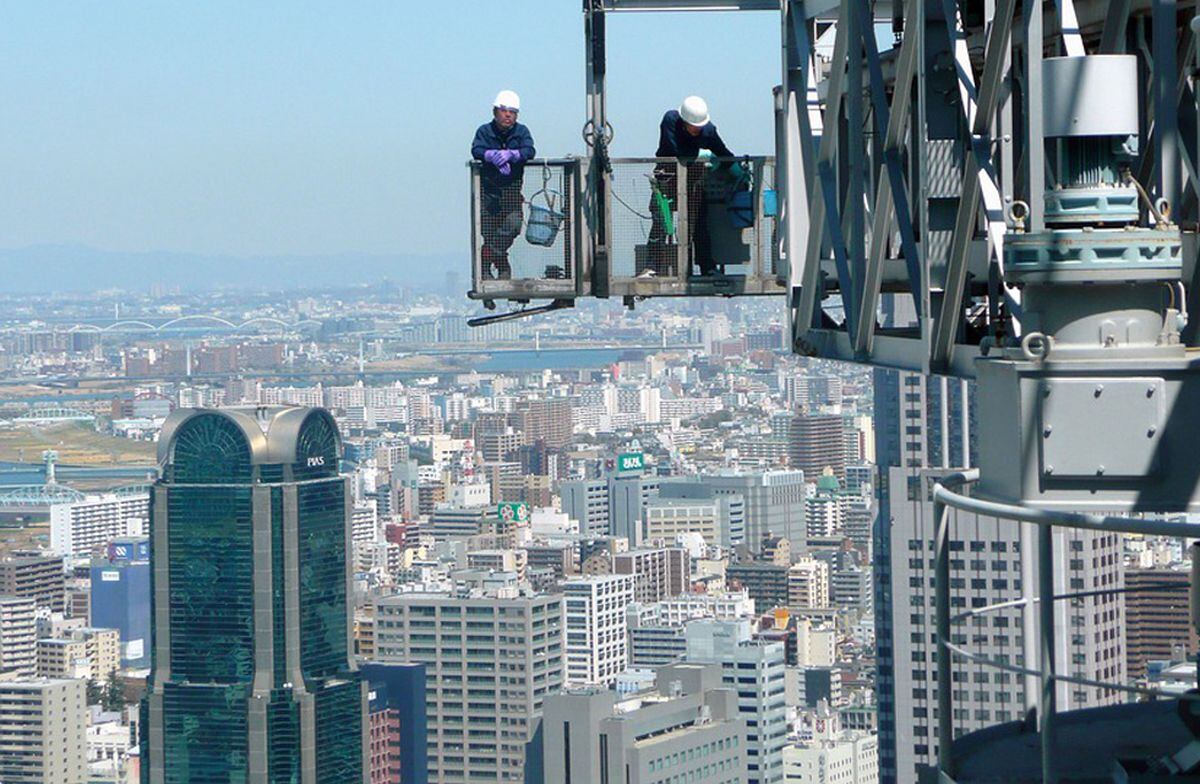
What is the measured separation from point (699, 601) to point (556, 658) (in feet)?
26.6

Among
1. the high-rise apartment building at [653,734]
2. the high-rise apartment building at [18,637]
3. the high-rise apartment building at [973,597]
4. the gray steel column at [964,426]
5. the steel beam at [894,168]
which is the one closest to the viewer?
the steel beam at [894,168]

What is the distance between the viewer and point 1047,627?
2.42 meters

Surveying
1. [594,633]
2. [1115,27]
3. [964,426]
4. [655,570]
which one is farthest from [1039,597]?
[655,570]

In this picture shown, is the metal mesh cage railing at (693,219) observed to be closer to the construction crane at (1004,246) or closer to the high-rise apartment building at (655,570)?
the construction crane at (1004,246)

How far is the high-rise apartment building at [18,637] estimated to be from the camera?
5269 cm

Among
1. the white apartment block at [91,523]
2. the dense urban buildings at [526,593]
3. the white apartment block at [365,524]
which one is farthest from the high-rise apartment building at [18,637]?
the white apartment block at [91,523]

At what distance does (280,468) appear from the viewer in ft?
137

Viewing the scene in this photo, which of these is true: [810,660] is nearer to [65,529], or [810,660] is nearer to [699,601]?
[699,601]

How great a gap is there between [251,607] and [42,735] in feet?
23.0

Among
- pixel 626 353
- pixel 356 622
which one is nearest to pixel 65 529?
pixel 356 622

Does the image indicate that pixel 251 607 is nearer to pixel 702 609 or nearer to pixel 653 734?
pixel 653 734

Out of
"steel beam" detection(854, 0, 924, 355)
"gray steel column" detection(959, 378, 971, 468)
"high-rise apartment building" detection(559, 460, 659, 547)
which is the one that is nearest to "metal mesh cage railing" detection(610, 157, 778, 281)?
"steel beam" detection(854, 0, 924, 355)

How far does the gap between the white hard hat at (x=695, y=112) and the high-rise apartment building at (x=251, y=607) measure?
114 ft

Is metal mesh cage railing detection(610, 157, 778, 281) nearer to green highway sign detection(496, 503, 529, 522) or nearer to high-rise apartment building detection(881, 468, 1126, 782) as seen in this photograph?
high-rise apartment building detection(881, 468, 1126, 782)
